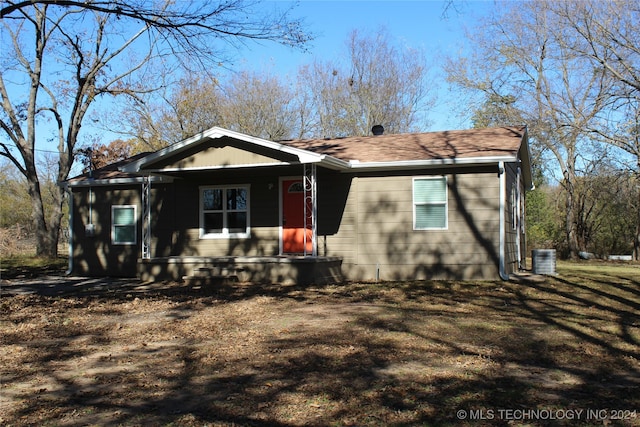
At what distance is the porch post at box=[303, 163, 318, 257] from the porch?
1.40 ft

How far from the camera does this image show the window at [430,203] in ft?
40.5

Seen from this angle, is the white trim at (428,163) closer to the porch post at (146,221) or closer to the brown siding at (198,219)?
the brown siding at (198,219)

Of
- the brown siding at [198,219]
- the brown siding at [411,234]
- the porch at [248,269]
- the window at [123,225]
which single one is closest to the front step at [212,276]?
the porch at [248,269]

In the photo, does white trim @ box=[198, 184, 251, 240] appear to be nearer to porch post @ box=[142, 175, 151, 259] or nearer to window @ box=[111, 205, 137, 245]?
porch post @ box=[142, 175, 151, 259]

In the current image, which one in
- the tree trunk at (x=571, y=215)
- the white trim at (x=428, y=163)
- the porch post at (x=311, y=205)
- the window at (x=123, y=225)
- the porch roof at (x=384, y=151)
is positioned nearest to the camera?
the white trim at (x=428, y=163)

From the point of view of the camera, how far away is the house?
12.1m

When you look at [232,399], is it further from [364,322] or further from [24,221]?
[24,221]

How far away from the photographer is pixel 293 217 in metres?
13.5

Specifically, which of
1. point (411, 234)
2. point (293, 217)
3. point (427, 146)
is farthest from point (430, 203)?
point (293, 217)

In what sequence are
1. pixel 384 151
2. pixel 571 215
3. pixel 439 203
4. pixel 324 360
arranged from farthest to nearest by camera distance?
pixel 571 215, pixel 384 151, pixel 439 203, pixel 324 360

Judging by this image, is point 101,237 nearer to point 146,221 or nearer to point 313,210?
point 146,221

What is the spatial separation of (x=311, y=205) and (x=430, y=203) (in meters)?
2.73

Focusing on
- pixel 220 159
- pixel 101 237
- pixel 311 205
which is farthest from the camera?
pixel 101 237

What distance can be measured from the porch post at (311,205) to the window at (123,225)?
4972 mm
